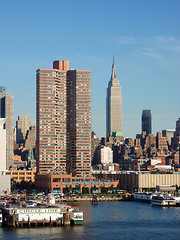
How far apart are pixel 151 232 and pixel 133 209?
59890mm

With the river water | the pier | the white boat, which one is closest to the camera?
the river water

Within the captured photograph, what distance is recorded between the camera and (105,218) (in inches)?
6152

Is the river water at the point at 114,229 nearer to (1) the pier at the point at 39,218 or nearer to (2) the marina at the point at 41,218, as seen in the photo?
(2) the marina at the point at 41,218

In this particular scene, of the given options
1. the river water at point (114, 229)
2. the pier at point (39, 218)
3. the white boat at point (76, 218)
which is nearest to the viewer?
the river water at point (114, 229)

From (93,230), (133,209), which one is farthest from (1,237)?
(133,209)

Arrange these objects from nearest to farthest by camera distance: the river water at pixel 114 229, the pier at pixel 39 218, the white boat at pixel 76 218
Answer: the river water at pixel 114 229 → the pier at pixel 39 218 → the white boat at pixel 76 218

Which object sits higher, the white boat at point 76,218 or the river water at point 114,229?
the white boat at point 76,218

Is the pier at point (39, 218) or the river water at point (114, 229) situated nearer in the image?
the river water at point (114, 229)

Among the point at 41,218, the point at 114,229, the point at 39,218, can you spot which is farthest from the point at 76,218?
the point at 114,229

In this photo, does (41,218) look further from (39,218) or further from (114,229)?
(114,229)

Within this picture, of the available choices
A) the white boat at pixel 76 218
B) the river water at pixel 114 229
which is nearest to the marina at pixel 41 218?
the white boat at pixel 76 218

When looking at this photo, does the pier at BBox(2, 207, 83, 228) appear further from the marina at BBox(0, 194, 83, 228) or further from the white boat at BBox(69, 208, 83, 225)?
the white boat at BBox(69, 208, 83, 225)

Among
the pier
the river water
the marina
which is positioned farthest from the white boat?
the river water

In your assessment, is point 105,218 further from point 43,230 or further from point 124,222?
point 43,230
